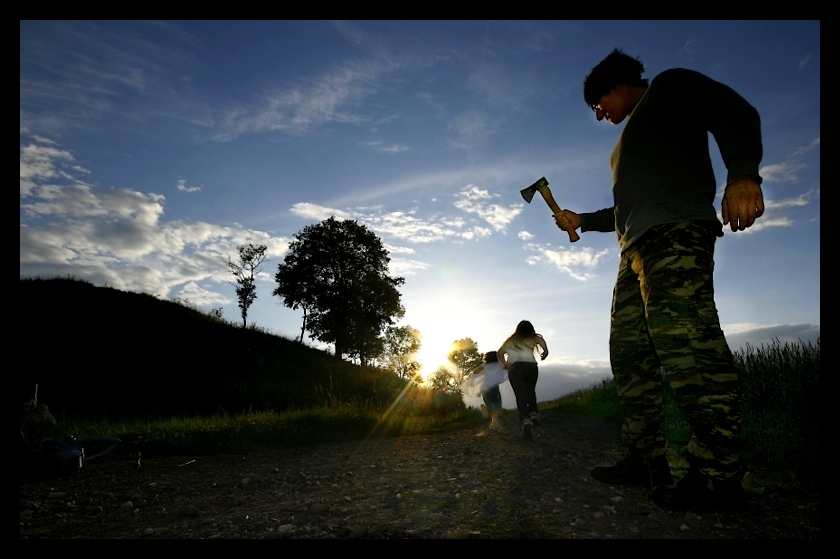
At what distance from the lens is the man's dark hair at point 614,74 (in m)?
3.48

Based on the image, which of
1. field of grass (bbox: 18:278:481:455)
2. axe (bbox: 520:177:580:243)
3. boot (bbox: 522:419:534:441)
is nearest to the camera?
A: axe (bbox: 520:177:580:243)

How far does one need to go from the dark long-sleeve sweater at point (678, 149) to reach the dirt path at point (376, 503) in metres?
1.77

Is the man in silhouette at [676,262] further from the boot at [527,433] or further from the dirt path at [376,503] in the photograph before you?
the boot at [527,433]

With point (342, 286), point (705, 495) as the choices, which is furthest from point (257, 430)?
point (342, 286)

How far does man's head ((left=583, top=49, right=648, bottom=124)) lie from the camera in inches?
137

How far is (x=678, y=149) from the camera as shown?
2961 mm

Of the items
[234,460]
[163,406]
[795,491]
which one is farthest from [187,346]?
[795,491]

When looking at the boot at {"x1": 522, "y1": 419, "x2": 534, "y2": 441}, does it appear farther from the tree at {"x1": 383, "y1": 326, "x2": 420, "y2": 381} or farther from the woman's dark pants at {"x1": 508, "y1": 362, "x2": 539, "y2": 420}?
the tree at {"x1": 383, "y1": 326, "x2": 420, "y2": 381}

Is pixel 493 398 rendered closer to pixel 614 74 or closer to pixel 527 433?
pixel 527 433

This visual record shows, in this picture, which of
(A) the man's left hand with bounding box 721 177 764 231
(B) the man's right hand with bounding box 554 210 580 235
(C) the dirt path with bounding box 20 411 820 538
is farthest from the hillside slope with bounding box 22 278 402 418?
(A) the man's left hand with bounding box 721 177 764 231

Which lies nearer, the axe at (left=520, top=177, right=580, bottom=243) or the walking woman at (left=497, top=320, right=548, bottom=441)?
the axe at (left=520, top=177, right=580, bottom=243)

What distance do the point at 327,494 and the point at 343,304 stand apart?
30750 millimetres

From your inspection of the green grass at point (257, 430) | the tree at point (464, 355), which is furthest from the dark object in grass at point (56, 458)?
the tree at point (464, 355)

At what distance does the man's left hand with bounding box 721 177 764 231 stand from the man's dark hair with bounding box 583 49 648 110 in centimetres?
141
